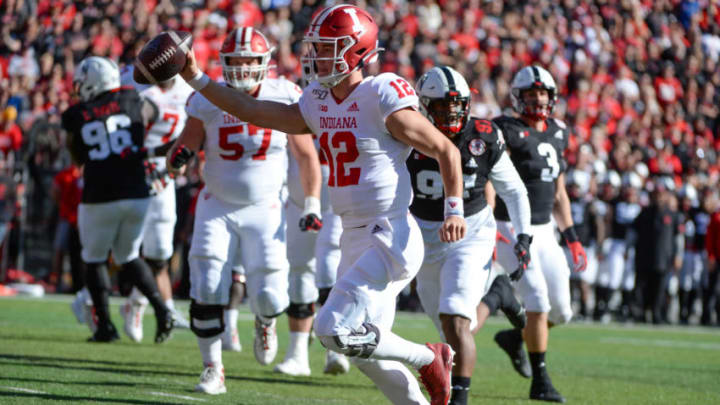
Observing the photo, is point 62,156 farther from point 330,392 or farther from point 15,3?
point 330,392

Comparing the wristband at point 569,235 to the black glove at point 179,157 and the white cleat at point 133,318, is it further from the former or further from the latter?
the white cleat at point 133,318

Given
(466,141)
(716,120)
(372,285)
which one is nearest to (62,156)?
(466,141)

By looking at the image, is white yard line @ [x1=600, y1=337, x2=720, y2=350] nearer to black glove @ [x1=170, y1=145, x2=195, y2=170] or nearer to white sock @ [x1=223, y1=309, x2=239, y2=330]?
white sock @ [x1=223, y1=309, x2=239, y2=330]

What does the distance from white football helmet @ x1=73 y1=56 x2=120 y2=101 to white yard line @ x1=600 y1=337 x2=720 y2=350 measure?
606 centimetres

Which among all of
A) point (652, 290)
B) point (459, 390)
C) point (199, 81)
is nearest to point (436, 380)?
point (459, 390)

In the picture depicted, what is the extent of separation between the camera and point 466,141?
587cm

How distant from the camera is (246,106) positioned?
4781 mm

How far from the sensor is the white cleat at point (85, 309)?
8826 millimetres

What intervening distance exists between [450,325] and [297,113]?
1387 millimetres

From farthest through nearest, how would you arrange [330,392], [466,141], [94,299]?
1. [94,299]
2. [330,392]
3. [466,141]

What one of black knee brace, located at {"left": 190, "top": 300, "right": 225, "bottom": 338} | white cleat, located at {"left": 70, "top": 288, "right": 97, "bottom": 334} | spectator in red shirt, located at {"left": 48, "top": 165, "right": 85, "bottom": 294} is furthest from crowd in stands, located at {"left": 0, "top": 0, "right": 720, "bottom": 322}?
black knee brace, located at {"left": 190, "top": 300, "right": 225, "bottom": 338}

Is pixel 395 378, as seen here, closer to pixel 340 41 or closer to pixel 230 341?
pixel 340 41

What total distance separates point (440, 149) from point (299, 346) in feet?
10.2

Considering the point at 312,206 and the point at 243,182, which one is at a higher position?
the point at 243,182
